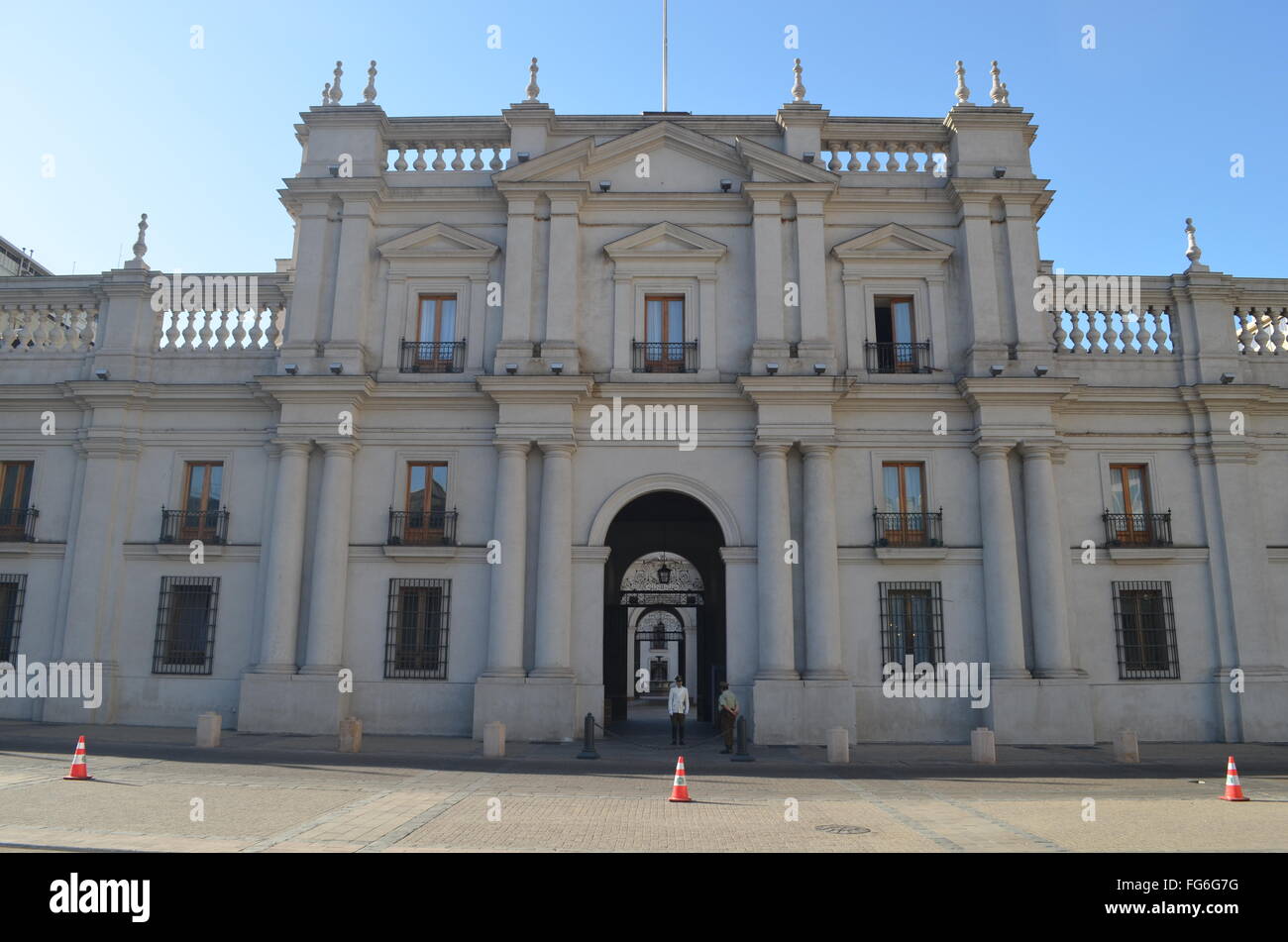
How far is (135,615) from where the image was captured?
2325cm

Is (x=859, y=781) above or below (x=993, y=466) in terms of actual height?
below

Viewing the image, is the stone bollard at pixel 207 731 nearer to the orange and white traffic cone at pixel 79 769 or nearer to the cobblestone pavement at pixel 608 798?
the cobblestone pavement at pixel 608 798

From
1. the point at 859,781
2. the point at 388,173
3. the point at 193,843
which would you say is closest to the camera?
the point at 193,843

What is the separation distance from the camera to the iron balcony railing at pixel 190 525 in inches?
928

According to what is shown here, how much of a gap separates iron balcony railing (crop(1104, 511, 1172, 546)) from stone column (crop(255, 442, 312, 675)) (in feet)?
65.9

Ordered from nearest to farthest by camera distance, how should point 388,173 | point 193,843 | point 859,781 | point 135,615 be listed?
point 193,843, point 859,781, point 135,615, point 388,173

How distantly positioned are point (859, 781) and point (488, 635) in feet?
31.7

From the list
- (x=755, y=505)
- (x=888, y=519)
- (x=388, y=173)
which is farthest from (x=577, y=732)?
(x=388, y=173)

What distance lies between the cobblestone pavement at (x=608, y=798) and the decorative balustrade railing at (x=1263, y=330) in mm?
10721

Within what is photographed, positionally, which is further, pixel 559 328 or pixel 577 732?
pixel 559 328

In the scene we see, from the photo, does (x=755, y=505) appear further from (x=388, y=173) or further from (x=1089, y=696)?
(x=388, y=173)

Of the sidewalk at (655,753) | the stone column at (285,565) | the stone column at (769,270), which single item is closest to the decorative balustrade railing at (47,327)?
the stone column at (285,565)

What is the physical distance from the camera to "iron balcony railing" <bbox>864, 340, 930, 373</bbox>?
2375 cm

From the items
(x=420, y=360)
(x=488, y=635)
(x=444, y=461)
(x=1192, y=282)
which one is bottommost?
(x=488, y=635)
